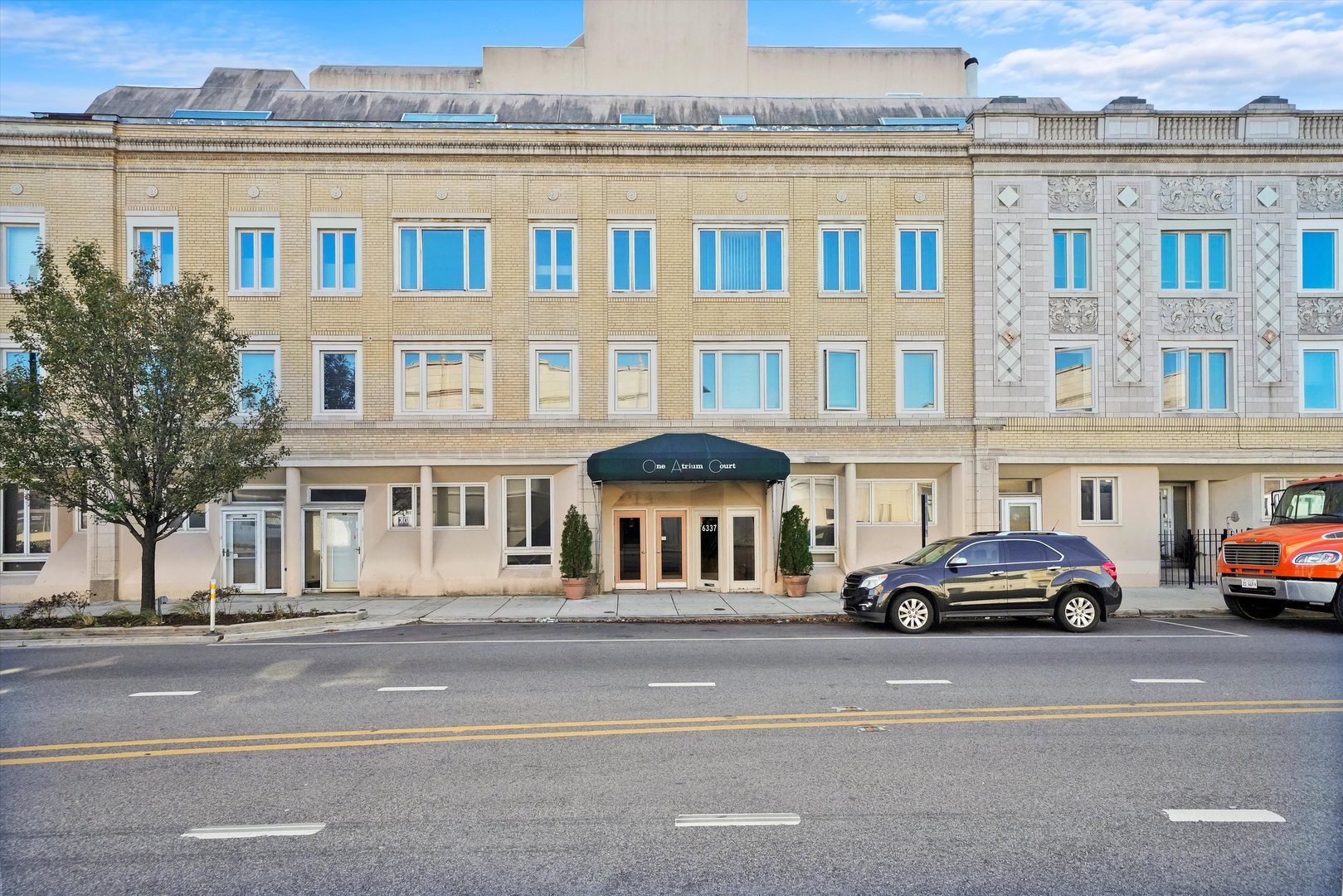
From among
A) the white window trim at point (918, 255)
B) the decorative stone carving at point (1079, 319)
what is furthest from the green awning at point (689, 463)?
the decorative stone carving at point (1079, 319)

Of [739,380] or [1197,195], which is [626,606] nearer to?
[739,380]

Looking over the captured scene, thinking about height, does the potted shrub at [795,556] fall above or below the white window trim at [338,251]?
below

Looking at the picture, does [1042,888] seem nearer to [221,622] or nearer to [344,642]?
[344,642]

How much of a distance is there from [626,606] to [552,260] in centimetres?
846

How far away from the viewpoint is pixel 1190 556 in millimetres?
20766

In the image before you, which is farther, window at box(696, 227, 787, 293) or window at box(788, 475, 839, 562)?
window at box(788, 475, 839, 562)

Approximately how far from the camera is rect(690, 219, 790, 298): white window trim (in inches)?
822

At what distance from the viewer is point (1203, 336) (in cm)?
2092

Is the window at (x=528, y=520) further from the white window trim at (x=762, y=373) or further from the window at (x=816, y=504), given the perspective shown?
the window at (x=816, y=504)

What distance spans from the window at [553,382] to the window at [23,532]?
11.6 metres

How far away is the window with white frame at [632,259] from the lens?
20.9 metres

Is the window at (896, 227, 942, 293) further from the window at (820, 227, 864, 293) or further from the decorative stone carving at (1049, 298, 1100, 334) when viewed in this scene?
the decorative stone carving at (1049, 298, 1100, 334)

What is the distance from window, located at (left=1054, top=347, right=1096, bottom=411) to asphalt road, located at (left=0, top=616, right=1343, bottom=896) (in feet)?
31.6

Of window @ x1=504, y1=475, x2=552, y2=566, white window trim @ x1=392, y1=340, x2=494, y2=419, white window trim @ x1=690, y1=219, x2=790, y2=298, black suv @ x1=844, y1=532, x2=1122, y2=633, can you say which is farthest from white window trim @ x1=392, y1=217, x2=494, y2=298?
black suv @ x1=844, y1=532, x2=1122, y2=633
